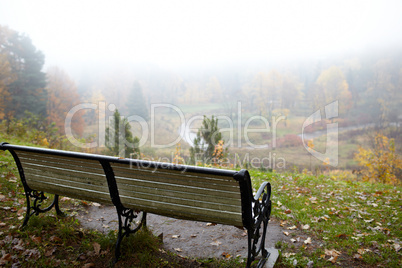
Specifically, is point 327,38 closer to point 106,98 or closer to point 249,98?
point 249,98

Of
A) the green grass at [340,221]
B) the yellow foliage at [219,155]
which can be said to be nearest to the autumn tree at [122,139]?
the yellow foliage at [219,155]

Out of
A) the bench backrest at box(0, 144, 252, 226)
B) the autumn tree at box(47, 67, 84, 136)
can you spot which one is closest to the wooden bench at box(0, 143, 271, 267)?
the bench backrest at box(0, 144, 252, 226)

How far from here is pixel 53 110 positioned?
30000 millimetres

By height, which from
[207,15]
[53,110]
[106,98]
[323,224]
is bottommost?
[323,224]

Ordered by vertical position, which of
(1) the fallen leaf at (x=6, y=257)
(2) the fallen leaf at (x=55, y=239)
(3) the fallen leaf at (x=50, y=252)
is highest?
(2) the fallen leaf at (x=55, y=239)

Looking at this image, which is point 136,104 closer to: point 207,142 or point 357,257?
point 207,142

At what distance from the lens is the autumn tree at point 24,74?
25562 mm

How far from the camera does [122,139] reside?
13484mm

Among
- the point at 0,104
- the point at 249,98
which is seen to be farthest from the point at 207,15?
the point at 0,104

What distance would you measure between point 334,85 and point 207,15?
62.4 meters

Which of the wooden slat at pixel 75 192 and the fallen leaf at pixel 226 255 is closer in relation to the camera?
the wooden slat at pixel 75 192

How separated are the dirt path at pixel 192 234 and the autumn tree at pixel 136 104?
3675cm

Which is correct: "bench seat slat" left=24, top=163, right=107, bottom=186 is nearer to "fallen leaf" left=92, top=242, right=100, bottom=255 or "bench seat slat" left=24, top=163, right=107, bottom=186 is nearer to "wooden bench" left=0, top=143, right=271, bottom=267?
"wooden bench" left=0, top=143, right=271, bottom=267

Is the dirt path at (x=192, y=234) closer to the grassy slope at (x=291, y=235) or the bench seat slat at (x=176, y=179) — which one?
the grassy slope at (x=291, y=235)
